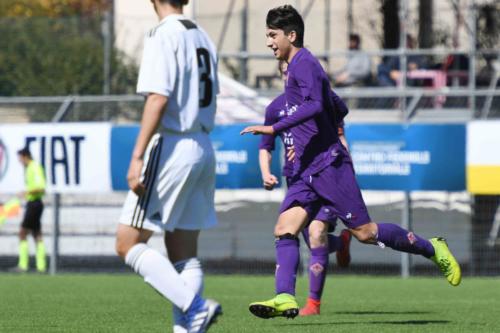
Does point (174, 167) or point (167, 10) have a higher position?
point (167, 10)

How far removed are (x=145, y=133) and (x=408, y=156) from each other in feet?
38.4

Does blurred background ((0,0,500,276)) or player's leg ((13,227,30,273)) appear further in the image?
player's leg ((13,227,30,273))

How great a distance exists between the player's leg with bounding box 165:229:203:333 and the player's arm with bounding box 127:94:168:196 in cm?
45

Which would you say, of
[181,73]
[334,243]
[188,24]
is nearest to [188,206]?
[181,73]

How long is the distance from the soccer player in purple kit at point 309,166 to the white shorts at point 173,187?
2055mm

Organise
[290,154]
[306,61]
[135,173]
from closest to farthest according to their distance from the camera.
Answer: [135,173], [306,61], [290,154]

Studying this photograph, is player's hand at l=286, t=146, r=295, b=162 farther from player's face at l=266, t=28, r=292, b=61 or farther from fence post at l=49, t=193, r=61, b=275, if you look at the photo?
fence post at l=49, t=193, r=61, b=275

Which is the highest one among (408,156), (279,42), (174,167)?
(279,42)

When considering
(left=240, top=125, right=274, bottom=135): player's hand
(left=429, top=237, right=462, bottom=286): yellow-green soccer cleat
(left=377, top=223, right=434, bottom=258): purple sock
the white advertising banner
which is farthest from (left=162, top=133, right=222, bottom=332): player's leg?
the white advertising banner

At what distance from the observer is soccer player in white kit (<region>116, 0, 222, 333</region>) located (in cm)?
750

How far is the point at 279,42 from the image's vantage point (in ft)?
33.1

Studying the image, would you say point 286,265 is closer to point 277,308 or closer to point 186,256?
point 277,308

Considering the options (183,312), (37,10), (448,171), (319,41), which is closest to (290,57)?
(183,312)

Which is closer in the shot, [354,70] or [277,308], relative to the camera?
[277,308]
